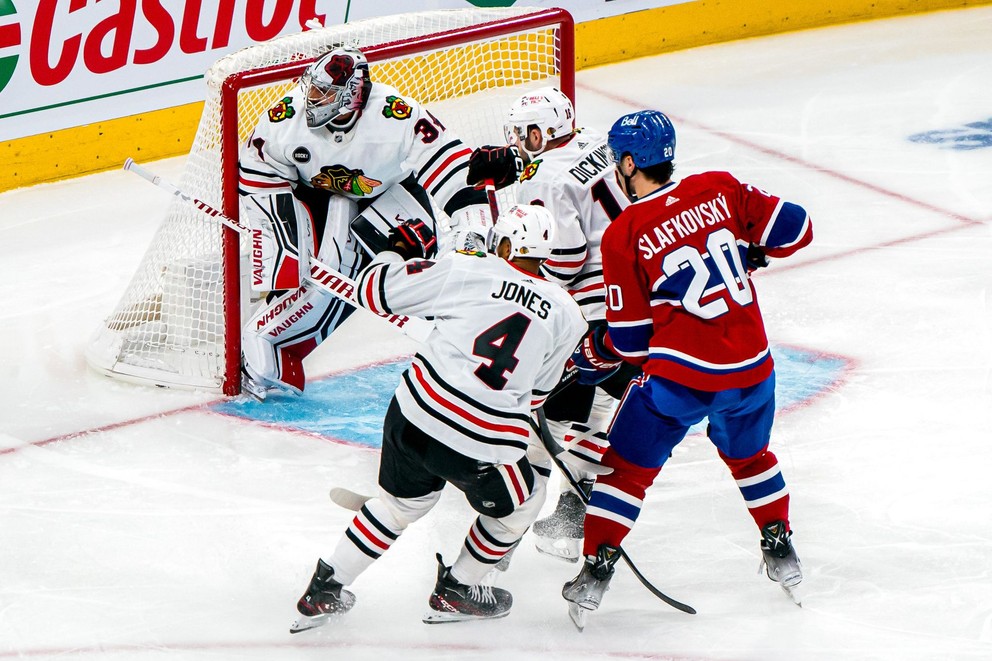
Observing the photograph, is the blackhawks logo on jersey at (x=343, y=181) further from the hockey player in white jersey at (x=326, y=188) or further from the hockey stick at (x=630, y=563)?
the hockey stick at (x=630, y=563)

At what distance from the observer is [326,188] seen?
4133 mm

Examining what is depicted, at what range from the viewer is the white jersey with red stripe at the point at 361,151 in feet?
13.1

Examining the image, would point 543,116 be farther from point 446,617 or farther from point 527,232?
point 446,617

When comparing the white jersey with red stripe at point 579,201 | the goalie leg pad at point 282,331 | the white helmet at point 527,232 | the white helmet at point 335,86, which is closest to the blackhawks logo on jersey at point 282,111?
the white helmet at point 335,86

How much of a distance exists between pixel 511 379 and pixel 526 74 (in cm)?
255

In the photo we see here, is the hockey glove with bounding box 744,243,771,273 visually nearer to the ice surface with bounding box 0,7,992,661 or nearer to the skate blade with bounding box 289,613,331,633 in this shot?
the ice surface with bounding box 0,7,992,661

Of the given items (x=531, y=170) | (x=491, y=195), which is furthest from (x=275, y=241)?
(x=531, y=170)

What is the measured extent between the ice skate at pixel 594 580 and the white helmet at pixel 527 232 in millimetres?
684

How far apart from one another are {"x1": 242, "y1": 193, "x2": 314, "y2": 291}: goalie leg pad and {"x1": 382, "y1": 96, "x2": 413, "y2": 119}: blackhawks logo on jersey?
1.23ft

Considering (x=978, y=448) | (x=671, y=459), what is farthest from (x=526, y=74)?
(x=978, y=448)

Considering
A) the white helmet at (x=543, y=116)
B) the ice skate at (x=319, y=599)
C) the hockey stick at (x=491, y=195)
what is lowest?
the ice skate at (x=319, y=599)

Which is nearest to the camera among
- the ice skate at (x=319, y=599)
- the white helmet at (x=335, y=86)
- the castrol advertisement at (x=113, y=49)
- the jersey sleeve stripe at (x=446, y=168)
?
the ice skate at (x=319, y=599)

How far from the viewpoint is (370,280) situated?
295cm

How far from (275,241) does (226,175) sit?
0.81 ft
